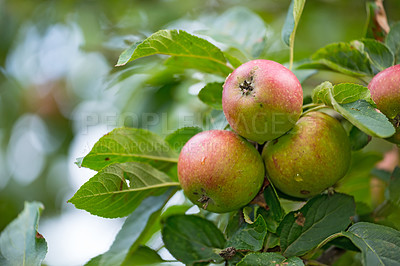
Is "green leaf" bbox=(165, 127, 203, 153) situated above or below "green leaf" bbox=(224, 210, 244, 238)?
above

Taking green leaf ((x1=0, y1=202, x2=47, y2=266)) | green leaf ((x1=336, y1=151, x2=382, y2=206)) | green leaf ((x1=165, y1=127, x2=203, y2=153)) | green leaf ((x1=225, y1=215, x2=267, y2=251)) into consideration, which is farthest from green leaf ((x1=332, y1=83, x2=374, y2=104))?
green leaf ((x1=0, y1=202, x2=47, y2=266))

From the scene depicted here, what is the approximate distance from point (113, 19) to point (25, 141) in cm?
160

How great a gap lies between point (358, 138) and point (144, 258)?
0.90 metres

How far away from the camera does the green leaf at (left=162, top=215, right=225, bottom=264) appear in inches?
55.3

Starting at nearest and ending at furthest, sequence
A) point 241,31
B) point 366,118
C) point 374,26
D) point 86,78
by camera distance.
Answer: point 366,118
point 374,26
point 241,31
point 86,78

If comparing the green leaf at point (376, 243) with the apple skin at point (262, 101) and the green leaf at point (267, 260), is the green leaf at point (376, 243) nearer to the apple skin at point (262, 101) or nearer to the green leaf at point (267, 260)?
the green leaf at point (267, 260)

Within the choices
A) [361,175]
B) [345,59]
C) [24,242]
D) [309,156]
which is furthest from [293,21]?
[24,242]

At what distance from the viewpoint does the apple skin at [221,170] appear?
1.17 metres

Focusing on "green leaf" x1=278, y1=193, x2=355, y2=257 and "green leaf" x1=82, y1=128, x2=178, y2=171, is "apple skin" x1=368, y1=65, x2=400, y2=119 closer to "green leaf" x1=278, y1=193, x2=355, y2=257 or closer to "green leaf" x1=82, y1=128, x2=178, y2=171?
"green leaf" x1=278, y1=193, x2=355, y2=257

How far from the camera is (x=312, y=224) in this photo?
49.0 inches

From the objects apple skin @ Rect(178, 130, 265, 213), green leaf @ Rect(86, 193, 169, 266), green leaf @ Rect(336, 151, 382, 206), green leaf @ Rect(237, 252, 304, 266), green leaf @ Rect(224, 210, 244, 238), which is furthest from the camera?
green leaf @ Rect(336, 151, 382, 206)

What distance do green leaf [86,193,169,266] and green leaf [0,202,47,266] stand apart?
7.2 inches

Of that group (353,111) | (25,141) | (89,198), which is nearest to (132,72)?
(89,198)

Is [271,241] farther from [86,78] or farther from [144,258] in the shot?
[86,78]
